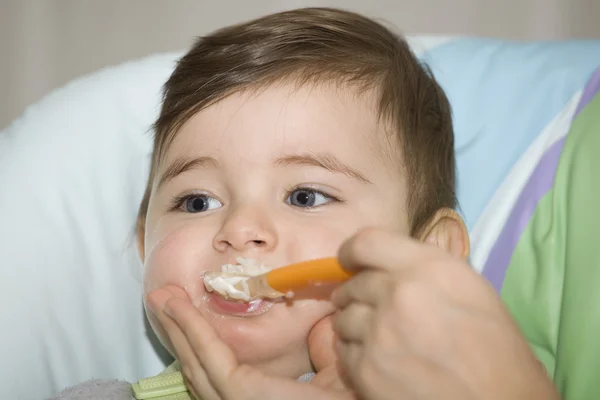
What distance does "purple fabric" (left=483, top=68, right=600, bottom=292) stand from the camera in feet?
3.08

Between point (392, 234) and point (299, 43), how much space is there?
1.32 ft

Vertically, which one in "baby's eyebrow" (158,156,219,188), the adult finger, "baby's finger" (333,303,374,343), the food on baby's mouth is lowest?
the food on baby's mouth

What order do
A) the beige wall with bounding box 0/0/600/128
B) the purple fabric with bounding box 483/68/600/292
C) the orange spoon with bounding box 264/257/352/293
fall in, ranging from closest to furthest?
1. the orange spoon with bounding box 264/257/352/293
2. the purple fabric with bounding box 483/68/600/292
3. the beige wall with bounding box 0/0/600/128

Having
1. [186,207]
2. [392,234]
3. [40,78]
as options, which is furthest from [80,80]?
[392,234]

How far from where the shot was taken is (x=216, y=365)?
677mm

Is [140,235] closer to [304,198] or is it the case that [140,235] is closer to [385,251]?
[304,198]

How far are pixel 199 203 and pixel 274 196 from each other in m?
0.11

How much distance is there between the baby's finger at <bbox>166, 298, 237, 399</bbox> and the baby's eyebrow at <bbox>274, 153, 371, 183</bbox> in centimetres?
18

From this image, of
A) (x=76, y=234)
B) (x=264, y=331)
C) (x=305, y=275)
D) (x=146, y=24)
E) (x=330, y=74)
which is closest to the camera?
(x=305, y=275)

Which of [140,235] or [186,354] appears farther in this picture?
[140,235]

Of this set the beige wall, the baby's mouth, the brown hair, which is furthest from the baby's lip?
the beige wall

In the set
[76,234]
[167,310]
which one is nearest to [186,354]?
[167,310]

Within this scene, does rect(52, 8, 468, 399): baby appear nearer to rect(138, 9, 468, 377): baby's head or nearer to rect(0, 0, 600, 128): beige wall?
rect(138, 9, 468, 377): baby's head

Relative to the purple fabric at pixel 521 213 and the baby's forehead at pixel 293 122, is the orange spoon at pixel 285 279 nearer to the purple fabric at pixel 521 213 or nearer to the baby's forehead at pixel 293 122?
the baby's forehead at pixel 293 122
